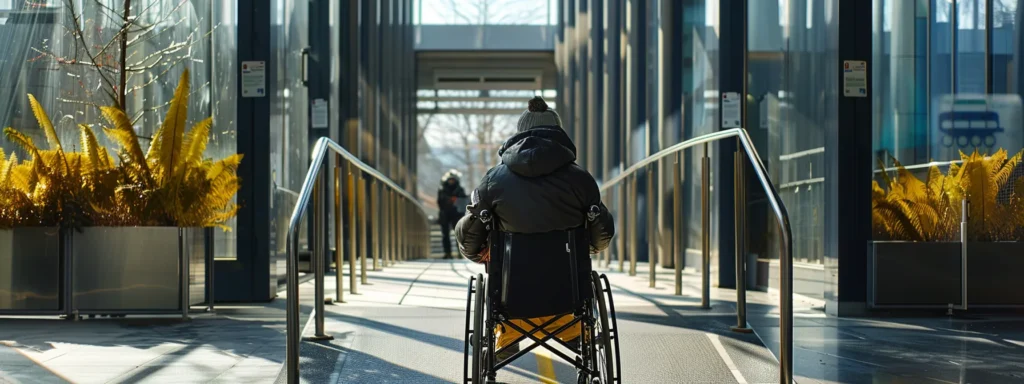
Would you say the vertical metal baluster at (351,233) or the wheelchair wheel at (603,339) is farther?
the vertical metal baluster at (351,233)

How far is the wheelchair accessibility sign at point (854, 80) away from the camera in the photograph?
6004mm

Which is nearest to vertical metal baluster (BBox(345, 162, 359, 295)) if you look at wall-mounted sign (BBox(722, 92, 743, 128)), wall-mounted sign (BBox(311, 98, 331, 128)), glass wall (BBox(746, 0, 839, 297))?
wall-mounted sign (BBox(722, 92, 743, 128))

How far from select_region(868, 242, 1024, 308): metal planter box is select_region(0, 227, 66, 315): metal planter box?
13.7 ft

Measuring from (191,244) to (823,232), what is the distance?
11.3 ft

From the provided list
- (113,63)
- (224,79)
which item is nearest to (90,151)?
(113,63)

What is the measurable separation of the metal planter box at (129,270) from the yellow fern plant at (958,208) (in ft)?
12.1

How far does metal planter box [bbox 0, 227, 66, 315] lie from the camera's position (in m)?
5.67

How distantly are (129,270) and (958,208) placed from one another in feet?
14.3

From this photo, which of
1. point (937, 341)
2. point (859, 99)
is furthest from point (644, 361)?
point (859, 99)

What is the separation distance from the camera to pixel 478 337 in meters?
3.32

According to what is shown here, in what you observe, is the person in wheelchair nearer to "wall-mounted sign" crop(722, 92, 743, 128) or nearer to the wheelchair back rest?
the wheelchair back rest

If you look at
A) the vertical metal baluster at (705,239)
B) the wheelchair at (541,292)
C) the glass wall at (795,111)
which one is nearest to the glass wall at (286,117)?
the vertical metal baluster at (705,239)

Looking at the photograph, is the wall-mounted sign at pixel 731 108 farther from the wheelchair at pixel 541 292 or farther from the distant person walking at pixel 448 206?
the distant person walking at pixel 448 206

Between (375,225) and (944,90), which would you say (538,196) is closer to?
(944,90)
